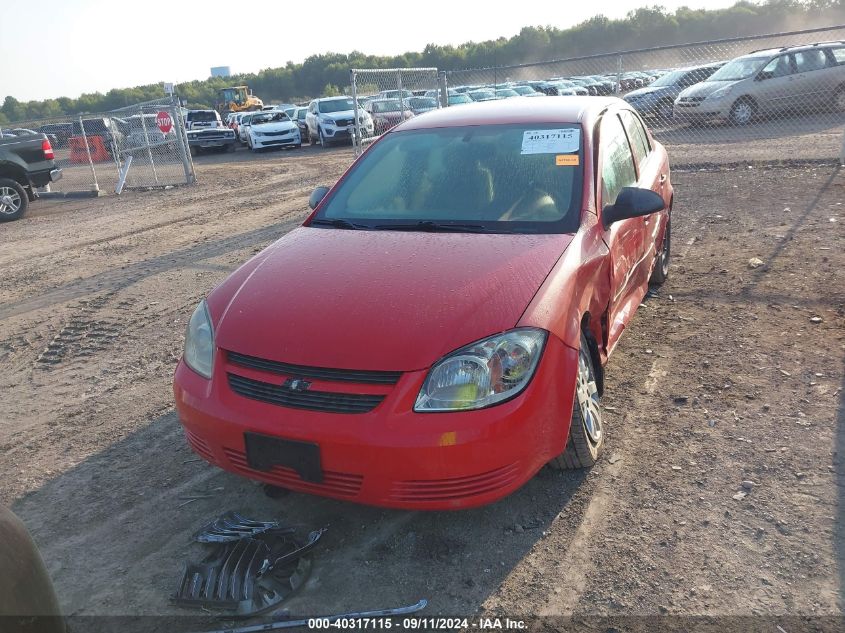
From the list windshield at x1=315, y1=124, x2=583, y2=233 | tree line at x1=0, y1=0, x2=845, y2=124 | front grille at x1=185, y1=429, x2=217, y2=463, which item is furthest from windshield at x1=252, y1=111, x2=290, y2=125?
tree line at x1=0, y1=0, x2=845, y2=124

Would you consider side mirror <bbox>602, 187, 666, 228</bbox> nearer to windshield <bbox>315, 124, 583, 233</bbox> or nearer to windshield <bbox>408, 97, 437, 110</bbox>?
windshield <bbox>315, 124, 583, 233</bbox>

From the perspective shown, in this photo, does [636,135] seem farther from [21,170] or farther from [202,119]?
[202,119]

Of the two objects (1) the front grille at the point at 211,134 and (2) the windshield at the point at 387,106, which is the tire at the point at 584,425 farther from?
(1) the front grille at the point at 211,134

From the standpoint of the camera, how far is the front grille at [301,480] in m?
2.64

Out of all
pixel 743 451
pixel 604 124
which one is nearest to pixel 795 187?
pixel 604 124

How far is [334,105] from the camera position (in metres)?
→ 23.9

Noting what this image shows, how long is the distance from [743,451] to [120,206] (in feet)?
41.6

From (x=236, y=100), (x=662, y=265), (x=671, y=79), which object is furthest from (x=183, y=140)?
(x=236, y=100)

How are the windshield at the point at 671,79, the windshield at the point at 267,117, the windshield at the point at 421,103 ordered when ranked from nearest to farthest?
the windshield at the point at 421,103, the windshield at the point at 671,79, the windshield at the point at 267,117

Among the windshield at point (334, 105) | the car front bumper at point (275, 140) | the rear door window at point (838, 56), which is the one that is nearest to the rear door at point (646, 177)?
the rear door window at point (838, 56)

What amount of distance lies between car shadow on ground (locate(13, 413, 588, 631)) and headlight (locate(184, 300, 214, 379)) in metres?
0.70

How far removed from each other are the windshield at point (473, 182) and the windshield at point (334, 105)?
67.3 feet

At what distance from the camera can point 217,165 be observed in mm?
21062

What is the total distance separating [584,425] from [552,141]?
5.46 ft
